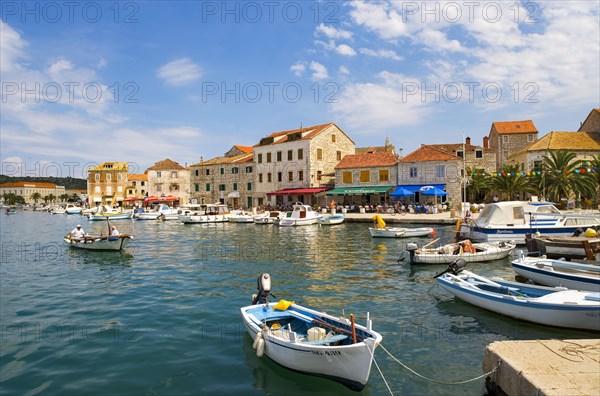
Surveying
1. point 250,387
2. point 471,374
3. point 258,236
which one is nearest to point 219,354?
point 250,387

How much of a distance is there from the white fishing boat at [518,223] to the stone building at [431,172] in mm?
18037

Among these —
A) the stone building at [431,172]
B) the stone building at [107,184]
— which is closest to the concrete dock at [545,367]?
the stone building at [431,172]

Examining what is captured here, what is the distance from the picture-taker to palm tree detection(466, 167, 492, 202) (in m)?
46.0

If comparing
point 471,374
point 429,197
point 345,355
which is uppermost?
point 429,197

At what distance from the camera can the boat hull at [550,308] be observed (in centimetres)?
913

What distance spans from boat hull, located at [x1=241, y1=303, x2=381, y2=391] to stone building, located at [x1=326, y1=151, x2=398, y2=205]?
3903cm

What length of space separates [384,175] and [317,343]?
134 ft

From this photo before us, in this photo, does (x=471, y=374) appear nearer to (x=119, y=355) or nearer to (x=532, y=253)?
(x=119, y=355)

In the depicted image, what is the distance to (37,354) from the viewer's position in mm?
9094

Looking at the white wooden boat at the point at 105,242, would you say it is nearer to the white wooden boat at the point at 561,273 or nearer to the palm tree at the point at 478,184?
Answer: the white wooden boat at the point at 561,273

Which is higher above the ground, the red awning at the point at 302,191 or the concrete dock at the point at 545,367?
the red awning at the point at 302,191

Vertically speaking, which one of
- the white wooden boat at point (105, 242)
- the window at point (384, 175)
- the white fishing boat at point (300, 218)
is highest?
the window at point (384, 175)

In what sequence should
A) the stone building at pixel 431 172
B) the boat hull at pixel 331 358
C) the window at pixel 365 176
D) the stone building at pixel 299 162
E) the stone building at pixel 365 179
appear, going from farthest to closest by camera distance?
the stone building at pixel 299 162, the window at pixel 365 176, the stone building at pixel 365 179, the stone building at pixel 431 172, the boat hull at pixel 331 358

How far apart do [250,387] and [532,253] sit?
14098 millimetres
